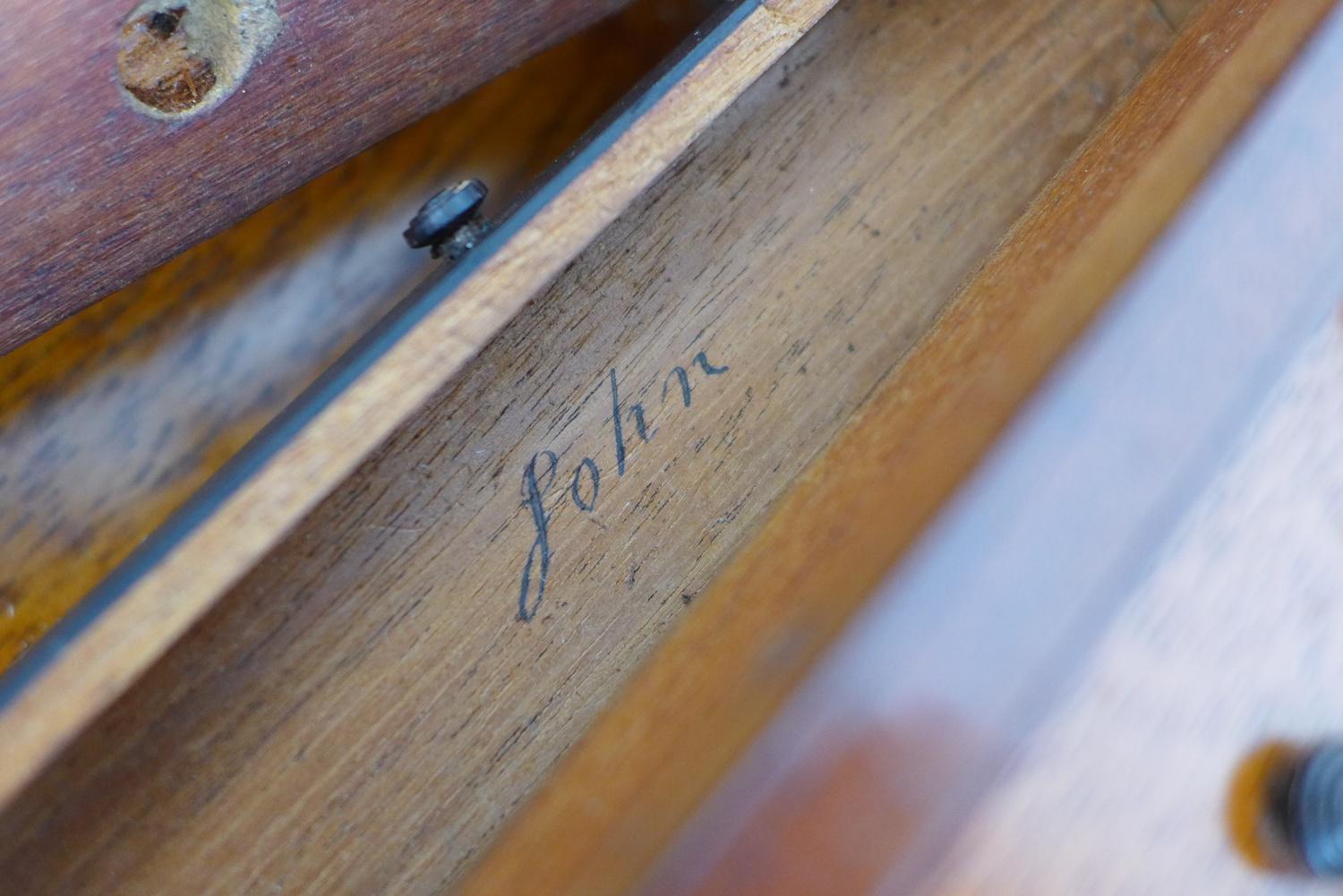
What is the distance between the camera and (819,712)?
39 centimetres

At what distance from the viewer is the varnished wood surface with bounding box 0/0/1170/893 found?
552mm

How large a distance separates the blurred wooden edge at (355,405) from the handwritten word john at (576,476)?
0.11 meters

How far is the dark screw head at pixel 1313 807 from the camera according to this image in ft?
A: 1.39

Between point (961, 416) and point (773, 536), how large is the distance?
0.30 ft

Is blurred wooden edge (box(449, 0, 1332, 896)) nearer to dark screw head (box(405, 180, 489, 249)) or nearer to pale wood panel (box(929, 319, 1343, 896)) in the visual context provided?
pale wood panel (box(929, 319, 1343, 896))

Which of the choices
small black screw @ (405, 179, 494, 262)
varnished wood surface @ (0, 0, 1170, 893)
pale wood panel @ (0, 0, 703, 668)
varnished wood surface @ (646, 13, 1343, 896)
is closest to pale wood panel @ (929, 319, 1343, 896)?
varnished wood surface @ (646, 13, 1343, 896)

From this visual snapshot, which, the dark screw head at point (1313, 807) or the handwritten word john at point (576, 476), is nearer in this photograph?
the dark screw head at point (1313, 807)

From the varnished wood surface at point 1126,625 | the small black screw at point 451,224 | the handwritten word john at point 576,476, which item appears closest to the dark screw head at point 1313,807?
the varnished wood surface at point 1126,625

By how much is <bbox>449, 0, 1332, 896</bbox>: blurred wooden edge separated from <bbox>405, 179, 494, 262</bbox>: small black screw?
0.24 metres

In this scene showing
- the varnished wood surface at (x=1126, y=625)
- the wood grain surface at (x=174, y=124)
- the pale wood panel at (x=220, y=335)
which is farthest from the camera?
the pale wood panel at (x=220, y=335)

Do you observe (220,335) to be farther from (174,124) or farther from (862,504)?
(862,504)

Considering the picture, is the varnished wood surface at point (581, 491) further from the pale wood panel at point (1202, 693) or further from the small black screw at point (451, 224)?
the pale wood panel at point (1202, 693)

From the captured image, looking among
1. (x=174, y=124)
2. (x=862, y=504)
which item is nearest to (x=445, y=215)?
(x=174, y=124)

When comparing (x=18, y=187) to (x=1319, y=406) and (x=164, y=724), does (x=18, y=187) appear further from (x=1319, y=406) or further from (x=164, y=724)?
(x=1319, y=406)
